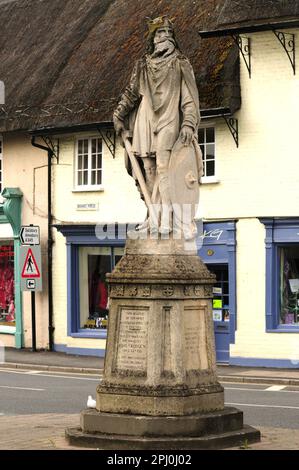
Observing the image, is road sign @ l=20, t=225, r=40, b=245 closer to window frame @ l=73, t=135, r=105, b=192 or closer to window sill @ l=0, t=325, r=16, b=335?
window frame @ l=73, t=135, r=105, b=192

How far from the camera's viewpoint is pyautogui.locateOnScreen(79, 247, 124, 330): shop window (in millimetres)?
31547

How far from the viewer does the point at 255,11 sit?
26.5m

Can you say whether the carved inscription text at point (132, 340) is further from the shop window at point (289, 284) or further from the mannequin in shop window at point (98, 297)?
the mannequin in shop window at point (98, 297)

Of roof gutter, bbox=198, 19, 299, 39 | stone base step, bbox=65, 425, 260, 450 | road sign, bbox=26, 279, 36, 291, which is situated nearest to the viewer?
stone base step, bbox=65, 425, 260, 450

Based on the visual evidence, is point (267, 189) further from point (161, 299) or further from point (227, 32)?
point (161, 299)

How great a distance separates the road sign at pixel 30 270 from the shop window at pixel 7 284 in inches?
110

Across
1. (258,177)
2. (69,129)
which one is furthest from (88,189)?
(258,177)

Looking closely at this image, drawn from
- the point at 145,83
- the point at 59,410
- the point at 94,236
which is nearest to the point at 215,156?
the point at 94,236

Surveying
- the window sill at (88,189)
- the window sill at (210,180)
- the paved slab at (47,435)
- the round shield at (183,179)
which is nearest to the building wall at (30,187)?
the window sill at (88,189)

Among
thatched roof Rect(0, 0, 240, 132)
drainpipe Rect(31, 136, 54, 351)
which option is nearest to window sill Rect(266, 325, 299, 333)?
thatched roof Rect(0, 0, 240, 132)

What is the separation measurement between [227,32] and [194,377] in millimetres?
15096

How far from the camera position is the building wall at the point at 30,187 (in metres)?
32.3

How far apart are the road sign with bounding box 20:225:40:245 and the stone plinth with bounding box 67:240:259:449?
1798 cm

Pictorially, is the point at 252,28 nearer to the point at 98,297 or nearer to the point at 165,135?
the point at 98,297
